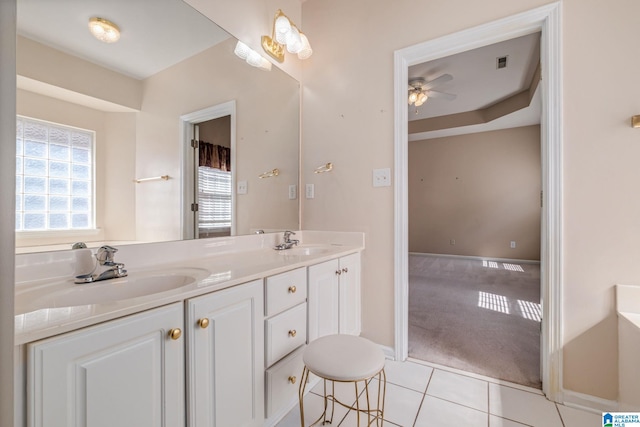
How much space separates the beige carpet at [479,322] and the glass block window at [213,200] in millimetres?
1601

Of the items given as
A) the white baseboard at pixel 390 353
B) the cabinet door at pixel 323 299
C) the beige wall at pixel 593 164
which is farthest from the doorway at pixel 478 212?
the cabinet door at pixel 323 299

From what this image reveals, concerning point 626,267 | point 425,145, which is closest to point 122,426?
point 626,267

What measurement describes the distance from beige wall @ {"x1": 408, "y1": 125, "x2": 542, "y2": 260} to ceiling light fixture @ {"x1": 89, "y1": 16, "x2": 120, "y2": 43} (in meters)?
5.92

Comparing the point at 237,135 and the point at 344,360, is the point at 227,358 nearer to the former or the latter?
the point at 344,360

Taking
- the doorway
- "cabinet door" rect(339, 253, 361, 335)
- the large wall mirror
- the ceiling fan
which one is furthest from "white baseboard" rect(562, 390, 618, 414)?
the ceiling fan

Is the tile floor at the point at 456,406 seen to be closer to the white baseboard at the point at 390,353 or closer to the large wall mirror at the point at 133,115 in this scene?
the white baseboard at the point at 390,353

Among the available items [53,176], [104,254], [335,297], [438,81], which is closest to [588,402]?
[335,297]

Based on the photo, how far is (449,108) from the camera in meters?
4.85

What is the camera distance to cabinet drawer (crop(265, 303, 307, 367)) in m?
1.16

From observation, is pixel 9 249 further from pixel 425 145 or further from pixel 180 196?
pixel 425 145

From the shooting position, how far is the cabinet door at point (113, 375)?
57 cm

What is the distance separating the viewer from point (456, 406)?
1409mm

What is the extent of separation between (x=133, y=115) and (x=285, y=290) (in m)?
1.03

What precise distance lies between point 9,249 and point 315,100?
6.79ft
